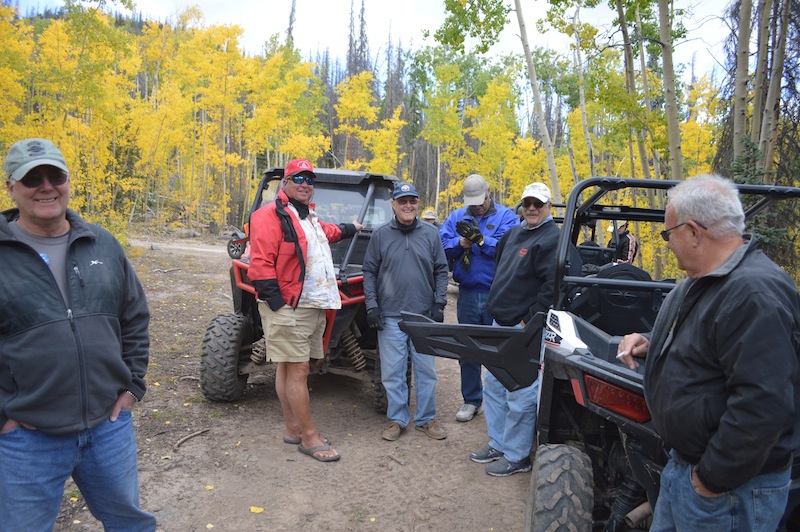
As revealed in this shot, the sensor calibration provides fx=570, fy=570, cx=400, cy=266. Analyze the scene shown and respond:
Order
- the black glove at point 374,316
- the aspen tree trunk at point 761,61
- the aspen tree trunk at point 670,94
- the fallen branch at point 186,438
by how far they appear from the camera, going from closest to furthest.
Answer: the fallen branch at point 186,438, the black glove at point 374,316, the aspen tree trunk at point 761,61, the aspen tree trunk at point 670,94

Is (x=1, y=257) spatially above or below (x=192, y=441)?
above

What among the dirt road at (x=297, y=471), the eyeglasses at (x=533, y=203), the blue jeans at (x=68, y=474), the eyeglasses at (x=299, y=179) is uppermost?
the eyeglasses at (x=299, y=179)

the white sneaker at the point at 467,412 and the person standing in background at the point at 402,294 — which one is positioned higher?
the person standing in background at the point at 402,294

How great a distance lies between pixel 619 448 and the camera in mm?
2666

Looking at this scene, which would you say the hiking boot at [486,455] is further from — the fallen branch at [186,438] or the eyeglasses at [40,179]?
the eyeglasses at [40,179]

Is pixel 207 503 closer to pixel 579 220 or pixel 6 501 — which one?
pixel 6 501

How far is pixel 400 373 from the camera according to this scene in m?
4.86

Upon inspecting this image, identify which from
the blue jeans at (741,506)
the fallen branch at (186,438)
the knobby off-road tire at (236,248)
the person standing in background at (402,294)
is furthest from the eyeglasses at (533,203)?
the fallen branch at (186,438)

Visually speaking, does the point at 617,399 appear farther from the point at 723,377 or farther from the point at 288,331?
the point at 288,331

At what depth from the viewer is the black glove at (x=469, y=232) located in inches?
199

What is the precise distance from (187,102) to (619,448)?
23691 millimetres

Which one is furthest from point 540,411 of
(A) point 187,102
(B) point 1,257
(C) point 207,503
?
(A) point 187,102

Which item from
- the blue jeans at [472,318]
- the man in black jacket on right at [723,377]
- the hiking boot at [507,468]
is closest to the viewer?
the man in black jacket on right at [723,377]

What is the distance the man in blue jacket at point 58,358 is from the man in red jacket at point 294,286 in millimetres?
1850
